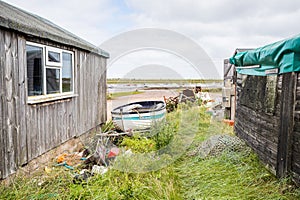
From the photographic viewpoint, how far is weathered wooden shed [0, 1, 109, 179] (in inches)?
146

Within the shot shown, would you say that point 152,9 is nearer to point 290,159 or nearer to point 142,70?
point 142,70

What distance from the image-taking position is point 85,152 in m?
6.12

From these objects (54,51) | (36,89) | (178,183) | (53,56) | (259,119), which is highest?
(54,51)

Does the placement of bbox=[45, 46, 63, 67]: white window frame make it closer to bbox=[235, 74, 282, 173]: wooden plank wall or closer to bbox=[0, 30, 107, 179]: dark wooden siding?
bbox=[0, 30, 107, 179]: dark wooden siding

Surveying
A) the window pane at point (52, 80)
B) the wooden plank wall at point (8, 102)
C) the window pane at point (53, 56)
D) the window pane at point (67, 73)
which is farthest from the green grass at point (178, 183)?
the window pane at point (53, 56)

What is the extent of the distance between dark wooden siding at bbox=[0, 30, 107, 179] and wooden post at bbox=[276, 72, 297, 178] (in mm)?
4468

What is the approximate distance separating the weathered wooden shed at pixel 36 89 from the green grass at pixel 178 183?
2.09 ft

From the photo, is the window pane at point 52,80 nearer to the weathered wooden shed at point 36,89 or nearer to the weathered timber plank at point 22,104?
the weathered wooden shed at point 36,89

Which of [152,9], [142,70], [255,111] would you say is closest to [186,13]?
[152,9]

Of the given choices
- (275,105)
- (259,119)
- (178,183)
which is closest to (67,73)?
(178,183)

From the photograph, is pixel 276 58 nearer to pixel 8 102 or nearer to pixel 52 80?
pixel 8 102

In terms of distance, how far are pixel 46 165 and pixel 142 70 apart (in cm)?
391

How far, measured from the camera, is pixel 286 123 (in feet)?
11.5

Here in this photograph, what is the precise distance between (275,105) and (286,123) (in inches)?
21.5
